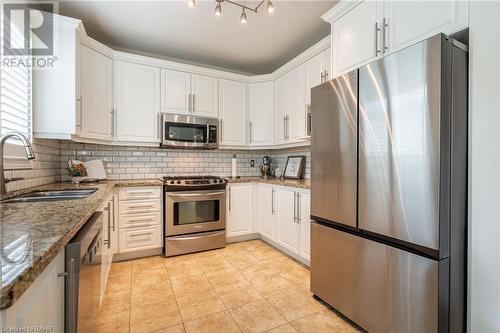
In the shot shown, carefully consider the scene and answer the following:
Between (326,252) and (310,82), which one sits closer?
(326,252)

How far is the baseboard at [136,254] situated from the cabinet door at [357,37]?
2.76m

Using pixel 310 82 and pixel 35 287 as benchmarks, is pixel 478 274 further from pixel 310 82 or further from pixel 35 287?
pixel 310 82

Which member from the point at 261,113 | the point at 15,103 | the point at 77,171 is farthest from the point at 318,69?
the point at 77,171

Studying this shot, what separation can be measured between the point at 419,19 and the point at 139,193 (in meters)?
2.94

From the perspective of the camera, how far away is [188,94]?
10.7ft

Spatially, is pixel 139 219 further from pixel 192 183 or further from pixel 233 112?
pixel 233 112

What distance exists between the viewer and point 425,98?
4.07ft

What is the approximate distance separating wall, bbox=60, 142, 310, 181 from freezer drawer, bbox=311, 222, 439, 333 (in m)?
1.64

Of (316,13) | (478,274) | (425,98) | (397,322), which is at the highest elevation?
(316,13)

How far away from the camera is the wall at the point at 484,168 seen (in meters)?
1.16

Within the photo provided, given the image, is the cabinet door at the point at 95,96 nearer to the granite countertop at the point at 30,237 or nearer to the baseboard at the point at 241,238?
the granite countertop at the point at 30,237

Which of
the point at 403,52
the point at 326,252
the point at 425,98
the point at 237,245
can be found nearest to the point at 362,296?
the point at 326,252

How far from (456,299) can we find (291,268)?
5.02ft

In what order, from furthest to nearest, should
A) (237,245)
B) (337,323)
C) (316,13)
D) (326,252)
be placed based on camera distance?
(237,245) → (316,13) → (326,252) → (337,323)
